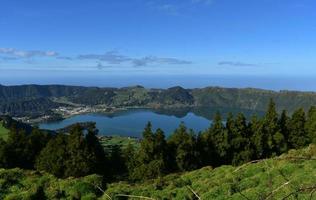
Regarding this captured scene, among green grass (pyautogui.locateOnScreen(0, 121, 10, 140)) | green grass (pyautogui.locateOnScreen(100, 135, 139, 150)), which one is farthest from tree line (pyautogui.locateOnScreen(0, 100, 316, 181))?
green grass (pyautogui.locateOnScreen(100, 135, 139, 150))

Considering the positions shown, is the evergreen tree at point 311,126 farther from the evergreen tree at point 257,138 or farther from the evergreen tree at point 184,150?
the evergreen tree at point 184,150

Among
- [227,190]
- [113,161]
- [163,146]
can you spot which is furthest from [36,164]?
[227,190]

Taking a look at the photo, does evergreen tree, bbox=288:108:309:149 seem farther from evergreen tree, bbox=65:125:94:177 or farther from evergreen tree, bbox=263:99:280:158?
evergreen tree, bbox=65:125:94:177

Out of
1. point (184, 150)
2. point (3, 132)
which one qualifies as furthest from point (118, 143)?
point (184, 150)

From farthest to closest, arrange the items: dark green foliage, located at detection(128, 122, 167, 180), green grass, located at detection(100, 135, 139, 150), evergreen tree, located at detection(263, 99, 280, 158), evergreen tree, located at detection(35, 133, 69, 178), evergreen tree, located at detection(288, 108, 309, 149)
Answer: green grass, located at detection(100, 135, 139, 150) → evergreen tree, located at detection(288, 108, 309, 149) → evergreen tree, located at detection(263, 99, 280, 158) → dark green foliage, located at detection(128, 122, 167, 180) → evergreen tree, located at detection(35, 133, 69, 178)

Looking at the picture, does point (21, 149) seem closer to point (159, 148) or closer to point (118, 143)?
point (159, 148)

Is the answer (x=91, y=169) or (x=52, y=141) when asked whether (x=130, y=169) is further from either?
(x=52, y=141)

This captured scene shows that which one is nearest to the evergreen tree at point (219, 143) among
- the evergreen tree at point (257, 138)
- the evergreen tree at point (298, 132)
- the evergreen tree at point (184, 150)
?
the evergreen tree at point (184, 150)
